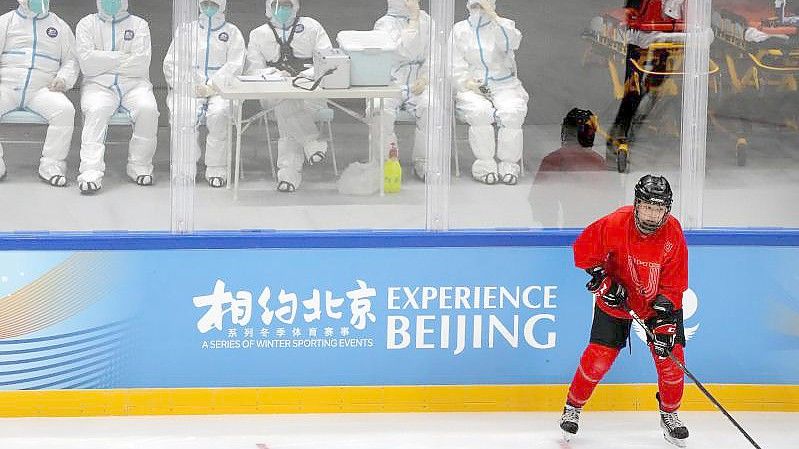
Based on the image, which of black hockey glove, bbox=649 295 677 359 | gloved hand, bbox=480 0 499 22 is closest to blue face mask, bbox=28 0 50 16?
gloved hand, bbox=480 0 499 22

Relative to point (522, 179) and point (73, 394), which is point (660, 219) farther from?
point (73, 394)

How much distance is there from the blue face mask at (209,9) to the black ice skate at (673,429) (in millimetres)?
2434

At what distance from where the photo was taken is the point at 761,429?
627 centimetres

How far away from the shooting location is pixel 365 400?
6352 millimetres

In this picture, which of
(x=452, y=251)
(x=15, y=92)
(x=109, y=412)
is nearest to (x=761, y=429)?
(x=452, y=251)

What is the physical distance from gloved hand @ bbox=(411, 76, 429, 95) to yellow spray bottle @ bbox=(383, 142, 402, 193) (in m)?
0.24

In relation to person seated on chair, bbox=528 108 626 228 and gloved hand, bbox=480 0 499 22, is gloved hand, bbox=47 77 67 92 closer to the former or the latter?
gloved hand, bbox=480 0 499 22

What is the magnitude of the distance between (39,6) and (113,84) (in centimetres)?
42

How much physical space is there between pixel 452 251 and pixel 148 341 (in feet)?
4.29

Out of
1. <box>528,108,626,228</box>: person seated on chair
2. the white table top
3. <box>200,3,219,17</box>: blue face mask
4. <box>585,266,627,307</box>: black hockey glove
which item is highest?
<box>200,3,219,17</box>: blue face mask

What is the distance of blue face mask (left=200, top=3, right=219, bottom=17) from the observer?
6.14 metres

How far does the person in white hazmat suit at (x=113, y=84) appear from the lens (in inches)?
240

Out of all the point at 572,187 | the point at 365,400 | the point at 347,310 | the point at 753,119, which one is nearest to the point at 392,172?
the point at 347,310

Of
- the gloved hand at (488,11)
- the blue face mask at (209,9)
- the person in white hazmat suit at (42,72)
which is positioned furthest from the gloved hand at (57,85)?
the gloved hand at (488,11)
